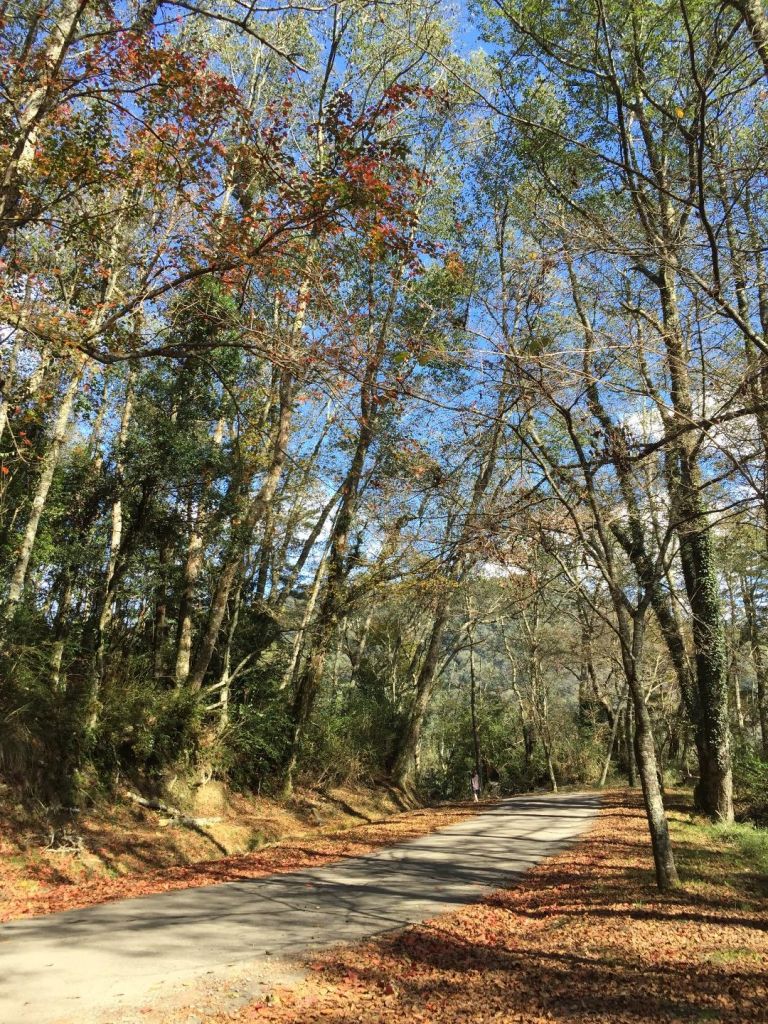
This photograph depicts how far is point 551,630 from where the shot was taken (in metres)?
29.6

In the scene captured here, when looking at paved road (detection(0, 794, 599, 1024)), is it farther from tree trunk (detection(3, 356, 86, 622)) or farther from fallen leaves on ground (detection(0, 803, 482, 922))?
tree trunk (detection(3, 356, 86, 622))

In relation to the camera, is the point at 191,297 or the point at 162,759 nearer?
the point at 191,297

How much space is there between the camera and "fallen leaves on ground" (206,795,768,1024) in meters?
4.23

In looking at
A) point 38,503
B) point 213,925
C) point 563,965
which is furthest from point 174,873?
point 38,503

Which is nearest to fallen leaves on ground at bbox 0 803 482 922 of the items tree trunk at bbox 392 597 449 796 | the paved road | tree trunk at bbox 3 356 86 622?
the paved road

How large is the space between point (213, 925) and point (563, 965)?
3284 millimetres

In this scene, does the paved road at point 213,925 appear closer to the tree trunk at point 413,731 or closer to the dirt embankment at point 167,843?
the dirt embankment at point 167,843

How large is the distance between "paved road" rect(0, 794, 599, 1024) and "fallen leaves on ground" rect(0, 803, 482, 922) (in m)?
0.43

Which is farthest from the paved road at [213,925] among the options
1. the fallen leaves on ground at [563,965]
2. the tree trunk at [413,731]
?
the tree trunk at [413,731]

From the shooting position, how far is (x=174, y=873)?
887 cm

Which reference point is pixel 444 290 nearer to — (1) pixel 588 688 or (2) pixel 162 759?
(2) pixel 162 759

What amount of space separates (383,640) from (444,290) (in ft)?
63.5

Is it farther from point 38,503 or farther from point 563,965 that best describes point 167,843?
point 563,965

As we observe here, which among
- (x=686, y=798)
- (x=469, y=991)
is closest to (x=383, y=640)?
(x=686, y=798)
